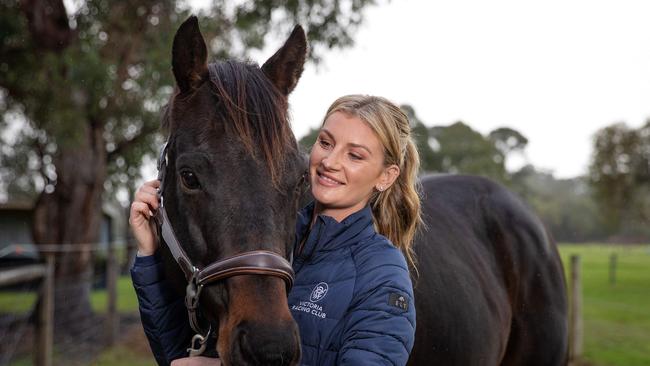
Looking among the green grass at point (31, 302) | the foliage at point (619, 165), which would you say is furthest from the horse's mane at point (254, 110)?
the foliage at point (619, 165)

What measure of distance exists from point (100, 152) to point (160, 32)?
2667 millimetres

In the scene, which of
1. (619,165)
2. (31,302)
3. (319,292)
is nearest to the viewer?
(319,292)

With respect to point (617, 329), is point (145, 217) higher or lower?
higher

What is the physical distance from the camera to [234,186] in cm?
166

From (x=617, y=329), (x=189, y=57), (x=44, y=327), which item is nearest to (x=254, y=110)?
(x=189, y=57)

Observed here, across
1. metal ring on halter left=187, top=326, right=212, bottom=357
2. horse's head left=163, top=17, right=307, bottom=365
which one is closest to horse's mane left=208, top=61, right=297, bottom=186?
horse's head left=163, top=17, right=307, bottom=365

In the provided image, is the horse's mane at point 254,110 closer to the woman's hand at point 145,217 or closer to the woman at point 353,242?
the woman at point 353,242

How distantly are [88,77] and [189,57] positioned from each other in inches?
262

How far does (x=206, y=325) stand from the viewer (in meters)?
1.82

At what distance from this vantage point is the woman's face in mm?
1823

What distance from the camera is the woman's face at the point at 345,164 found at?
1.82m

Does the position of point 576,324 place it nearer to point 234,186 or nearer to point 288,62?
point 288,62

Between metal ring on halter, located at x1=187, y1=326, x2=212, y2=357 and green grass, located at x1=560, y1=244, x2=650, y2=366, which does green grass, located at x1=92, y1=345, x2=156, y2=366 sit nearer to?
green grass, located at x1=560, y1=244, x2=650, y2=366

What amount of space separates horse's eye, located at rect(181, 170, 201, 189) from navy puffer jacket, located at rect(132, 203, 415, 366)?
40 cm
